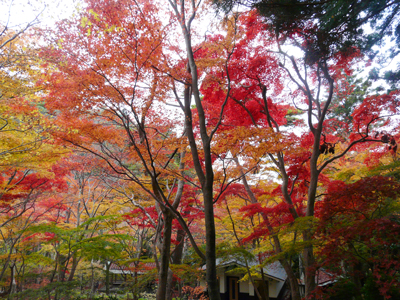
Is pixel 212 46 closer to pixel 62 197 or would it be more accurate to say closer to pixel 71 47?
pixel 71 47

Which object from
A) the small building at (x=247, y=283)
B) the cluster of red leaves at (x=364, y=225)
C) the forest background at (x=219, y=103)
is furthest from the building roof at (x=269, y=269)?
the cluster of red leaves at (x=364, y=225)

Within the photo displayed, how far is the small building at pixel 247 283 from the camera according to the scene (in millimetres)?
12555

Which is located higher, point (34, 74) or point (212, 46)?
point (212, 46)

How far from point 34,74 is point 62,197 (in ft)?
31.7

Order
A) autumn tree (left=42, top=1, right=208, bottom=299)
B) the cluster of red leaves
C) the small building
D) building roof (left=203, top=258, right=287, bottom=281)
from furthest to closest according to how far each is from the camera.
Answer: the small building, building roof (left=203, top=258, right=287, bottom=281), autumn tree (left=42, top=1, right=208, bottom=299), the cluster of red leaves

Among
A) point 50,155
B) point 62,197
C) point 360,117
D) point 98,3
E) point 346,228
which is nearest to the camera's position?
point 346,228

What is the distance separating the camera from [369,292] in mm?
6535

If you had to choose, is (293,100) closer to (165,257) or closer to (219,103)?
(219,103)

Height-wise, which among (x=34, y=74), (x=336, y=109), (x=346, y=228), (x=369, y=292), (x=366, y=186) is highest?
(x=336, y=109)

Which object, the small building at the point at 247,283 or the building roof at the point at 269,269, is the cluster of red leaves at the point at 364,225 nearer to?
the building roof at the point at 269,269

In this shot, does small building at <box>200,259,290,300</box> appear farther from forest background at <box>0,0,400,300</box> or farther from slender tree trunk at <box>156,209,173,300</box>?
slender tree trunk at <box>156,209,173,300</box>

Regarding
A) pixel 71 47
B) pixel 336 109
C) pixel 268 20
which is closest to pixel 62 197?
pixel 71 47

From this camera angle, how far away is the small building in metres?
12.6

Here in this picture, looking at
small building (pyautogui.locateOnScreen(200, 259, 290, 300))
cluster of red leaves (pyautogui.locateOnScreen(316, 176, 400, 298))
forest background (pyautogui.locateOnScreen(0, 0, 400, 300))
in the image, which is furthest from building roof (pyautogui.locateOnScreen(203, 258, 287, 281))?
cluster of red leaves (pyautogui.locateOnScreen(316, 176, 400, 298))
